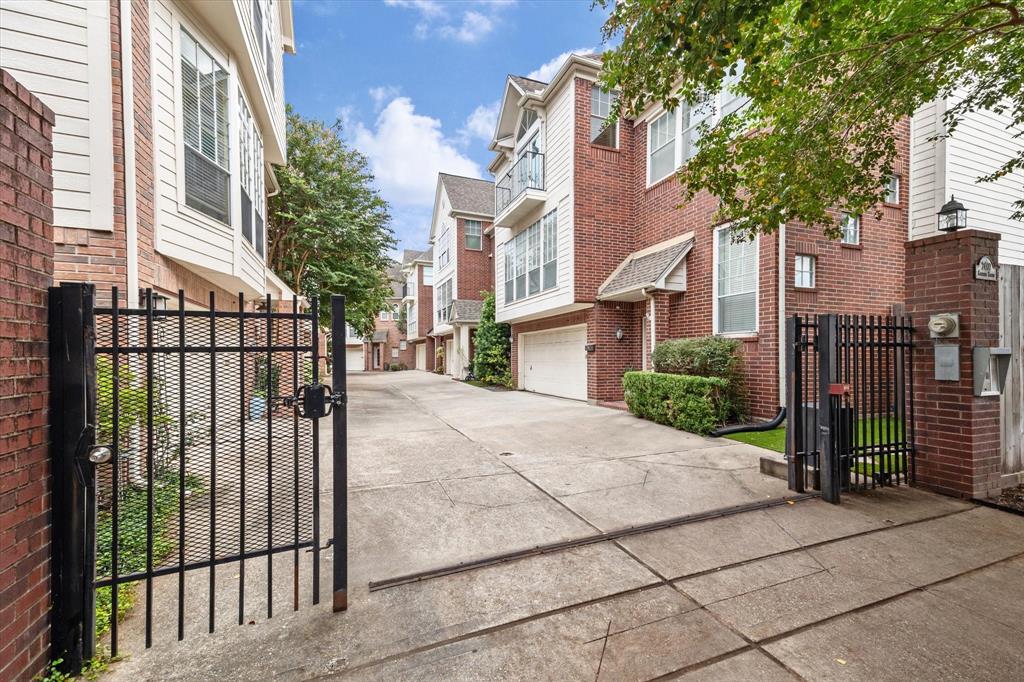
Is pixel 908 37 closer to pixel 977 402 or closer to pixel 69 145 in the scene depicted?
pixel 977 402

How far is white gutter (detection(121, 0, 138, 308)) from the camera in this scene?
4.61 meters

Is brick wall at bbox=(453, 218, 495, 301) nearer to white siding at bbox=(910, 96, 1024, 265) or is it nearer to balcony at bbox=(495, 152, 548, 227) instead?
balcony at bbox=(495, 152, 548, 227)

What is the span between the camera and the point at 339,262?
51.8 feet

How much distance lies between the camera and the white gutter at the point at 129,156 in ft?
15.1

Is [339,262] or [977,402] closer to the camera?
[977,402]

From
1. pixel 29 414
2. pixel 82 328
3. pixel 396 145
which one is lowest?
pixel 29 414

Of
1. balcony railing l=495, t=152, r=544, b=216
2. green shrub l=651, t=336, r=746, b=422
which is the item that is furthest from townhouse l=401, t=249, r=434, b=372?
green shrub l=651, t=336, r=746, b=422

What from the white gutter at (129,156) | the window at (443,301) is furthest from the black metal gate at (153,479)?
the window at (443,301)

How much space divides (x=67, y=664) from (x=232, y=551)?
124 cm

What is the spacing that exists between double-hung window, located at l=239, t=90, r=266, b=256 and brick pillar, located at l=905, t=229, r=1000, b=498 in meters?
9.88

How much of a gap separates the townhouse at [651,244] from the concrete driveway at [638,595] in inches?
157

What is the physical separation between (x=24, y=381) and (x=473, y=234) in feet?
76.0

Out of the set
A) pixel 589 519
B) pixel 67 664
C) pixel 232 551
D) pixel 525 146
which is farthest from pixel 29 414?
pixel 525 146

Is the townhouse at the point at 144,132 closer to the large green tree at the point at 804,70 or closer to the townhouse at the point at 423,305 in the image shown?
the large green tree at the point at 804,70
